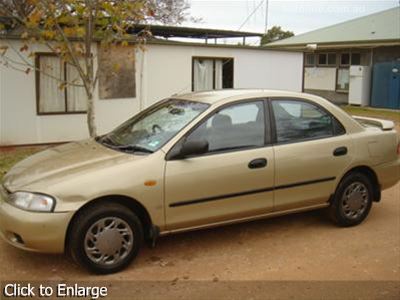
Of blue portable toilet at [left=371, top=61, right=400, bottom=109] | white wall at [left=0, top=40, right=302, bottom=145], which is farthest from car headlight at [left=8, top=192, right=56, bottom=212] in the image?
blue portable toilet at [left=371, top=61, right=400, bottom=109]

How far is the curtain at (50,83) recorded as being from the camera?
38.1 feet

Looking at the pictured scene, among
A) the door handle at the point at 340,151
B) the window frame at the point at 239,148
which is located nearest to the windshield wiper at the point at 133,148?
the window frame at the point at 239,148

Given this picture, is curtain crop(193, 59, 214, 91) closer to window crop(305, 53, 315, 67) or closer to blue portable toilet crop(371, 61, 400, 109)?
blue portable toilet crop(371, 61, 400, 109)

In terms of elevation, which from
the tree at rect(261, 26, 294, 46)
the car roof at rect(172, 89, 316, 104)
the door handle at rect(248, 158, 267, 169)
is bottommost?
the door handle at rect(248, 158, 267, 169)

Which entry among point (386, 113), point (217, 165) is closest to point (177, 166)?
point (217, 165)

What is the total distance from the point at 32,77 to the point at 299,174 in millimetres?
8295

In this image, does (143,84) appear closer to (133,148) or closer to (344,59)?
(133,148)

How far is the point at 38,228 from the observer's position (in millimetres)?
4047

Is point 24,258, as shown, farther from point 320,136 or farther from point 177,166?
point 320,136

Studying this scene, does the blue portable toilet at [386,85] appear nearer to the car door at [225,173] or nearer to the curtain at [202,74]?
the curtain at [202,74]

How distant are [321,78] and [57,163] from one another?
70.9ft

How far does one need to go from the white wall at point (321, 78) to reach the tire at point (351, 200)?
1887cm

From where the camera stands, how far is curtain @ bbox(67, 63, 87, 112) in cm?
1195

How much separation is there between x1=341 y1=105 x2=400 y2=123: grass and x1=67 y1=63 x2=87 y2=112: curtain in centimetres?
1066
